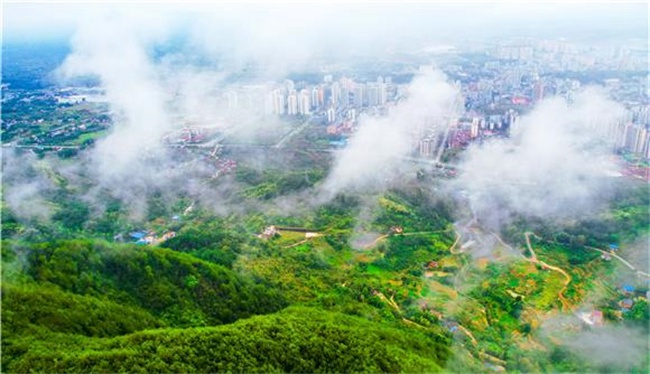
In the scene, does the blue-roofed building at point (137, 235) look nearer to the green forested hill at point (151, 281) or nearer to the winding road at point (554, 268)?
the green forested hill at point (151, 281)

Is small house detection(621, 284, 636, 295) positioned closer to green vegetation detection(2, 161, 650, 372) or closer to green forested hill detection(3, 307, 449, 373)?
green vegetation detection(2, 161, 650, 372)

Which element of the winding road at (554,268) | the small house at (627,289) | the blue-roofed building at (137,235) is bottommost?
the winding road at (554,268)

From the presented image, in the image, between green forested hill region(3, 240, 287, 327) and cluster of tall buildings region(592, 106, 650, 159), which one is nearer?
green forested hill region(3, 240, 287, 327)

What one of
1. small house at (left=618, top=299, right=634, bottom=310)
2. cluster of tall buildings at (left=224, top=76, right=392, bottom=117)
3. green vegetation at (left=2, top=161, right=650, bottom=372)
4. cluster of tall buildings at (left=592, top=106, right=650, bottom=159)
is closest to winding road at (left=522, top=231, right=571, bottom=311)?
green vegetation at (left=2, top=161, right=650, bottom=372)

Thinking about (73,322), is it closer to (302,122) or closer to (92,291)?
(92,291)

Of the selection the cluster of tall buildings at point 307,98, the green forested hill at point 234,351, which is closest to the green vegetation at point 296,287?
the green forested hill at point 234,351

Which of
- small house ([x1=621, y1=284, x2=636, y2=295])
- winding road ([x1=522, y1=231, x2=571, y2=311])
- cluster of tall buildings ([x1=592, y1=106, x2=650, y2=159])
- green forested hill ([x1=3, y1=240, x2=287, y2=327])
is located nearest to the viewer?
green forested hill ([x1=3, y1=240, x2=287, y2=327])

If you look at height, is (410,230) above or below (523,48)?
below

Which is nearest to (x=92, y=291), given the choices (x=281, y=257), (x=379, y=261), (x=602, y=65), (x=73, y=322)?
(x=73, y=322)
